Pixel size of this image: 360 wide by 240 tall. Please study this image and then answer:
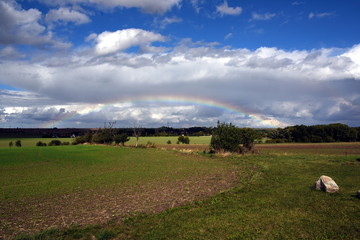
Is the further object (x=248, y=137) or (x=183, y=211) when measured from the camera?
(x=248, y=137)

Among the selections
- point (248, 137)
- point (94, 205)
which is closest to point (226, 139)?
point (248, 137)

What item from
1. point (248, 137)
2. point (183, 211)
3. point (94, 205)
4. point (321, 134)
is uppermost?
point (321, 134)

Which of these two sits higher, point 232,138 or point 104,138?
point 232,138

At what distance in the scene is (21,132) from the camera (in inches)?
5812

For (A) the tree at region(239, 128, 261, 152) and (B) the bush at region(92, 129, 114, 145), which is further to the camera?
(B) the bush at region(92, 129, 114, 145)

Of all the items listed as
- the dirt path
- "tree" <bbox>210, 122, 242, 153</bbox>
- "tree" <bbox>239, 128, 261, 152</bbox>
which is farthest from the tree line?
the dirt path

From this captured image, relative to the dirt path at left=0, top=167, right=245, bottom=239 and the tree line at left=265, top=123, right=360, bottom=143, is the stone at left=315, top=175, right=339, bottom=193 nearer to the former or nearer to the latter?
the dirt path at left=0, top=167, right=245, bottom=239

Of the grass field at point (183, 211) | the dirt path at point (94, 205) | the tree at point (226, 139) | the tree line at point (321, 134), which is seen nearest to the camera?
the grass field at point (183, 211)

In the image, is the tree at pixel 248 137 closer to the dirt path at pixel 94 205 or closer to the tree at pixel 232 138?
the tree at pixel 232 138

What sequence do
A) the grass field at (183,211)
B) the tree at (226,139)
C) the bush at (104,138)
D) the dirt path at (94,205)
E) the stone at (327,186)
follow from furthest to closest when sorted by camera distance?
the bush at (104,138) → the tree at (226,139) → the stone at (327,186) → the dirt path at (94,205) → the grass field at (183,211)

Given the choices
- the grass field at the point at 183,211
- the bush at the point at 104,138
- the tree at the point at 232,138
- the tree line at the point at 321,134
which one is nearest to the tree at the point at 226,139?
the tree at the point at 232,138

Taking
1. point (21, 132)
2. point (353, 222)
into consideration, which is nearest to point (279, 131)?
point (353, 222)

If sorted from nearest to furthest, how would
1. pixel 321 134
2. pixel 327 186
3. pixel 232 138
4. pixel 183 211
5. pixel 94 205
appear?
pixel 183 211 < pixel 94 205 < pixel 327 186 < pixel 232 138 < pixel 321 134

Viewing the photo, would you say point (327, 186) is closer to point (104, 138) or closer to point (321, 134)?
point (104, 138)
